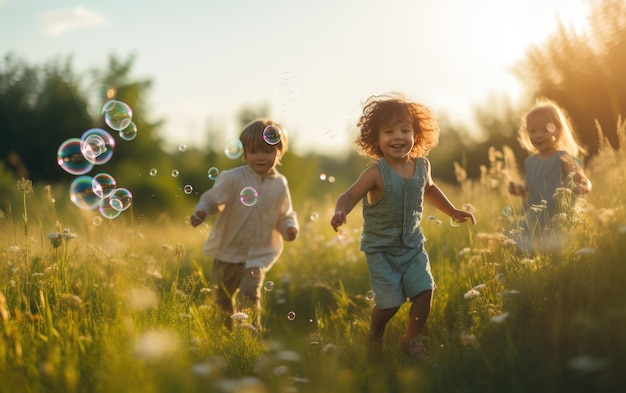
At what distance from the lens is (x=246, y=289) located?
5.41 metres

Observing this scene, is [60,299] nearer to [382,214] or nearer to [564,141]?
[382,214]

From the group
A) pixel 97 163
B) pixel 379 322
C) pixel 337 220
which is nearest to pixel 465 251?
pixel 379 322

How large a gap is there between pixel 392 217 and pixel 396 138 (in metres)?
0.57

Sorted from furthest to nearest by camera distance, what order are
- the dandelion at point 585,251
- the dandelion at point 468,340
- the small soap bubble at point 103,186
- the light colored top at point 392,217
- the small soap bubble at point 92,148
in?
1. the small soap bubble at point 92,148
2. the small soap bubble at point 103,186
3. the light colored top at point 392,217
4. the dandelion at point 585,251
5. the dandelion at point 468,340

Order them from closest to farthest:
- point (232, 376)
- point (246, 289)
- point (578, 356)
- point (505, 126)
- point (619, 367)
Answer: point (619, 367) → point (578, 356) → point (232, 376) → point (246, 289) → point (505, 126)

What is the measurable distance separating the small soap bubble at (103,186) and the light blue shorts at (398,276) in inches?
109

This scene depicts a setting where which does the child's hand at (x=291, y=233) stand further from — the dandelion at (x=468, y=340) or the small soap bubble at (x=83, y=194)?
the dandelion at (x=468, y=340)

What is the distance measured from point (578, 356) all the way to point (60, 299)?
3.16 metres

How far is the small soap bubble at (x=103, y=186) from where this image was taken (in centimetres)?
591

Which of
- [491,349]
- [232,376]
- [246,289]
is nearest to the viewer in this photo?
[491,349]

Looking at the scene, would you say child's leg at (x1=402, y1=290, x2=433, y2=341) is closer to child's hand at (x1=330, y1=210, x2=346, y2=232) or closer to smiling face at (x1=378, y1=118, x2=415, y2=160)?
child's hand at (x1=330, y1=210, x2=346, y2=232)

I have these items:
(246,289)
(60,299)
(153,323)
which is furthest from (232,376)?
(246,289)

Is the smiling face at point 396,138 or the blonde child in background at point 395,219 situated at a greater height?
the smiling face at point 396,138

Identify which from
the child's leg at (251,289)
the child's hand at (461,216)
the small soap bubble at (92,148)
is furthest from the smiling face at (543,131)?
the small soap bubble at (92,148)
